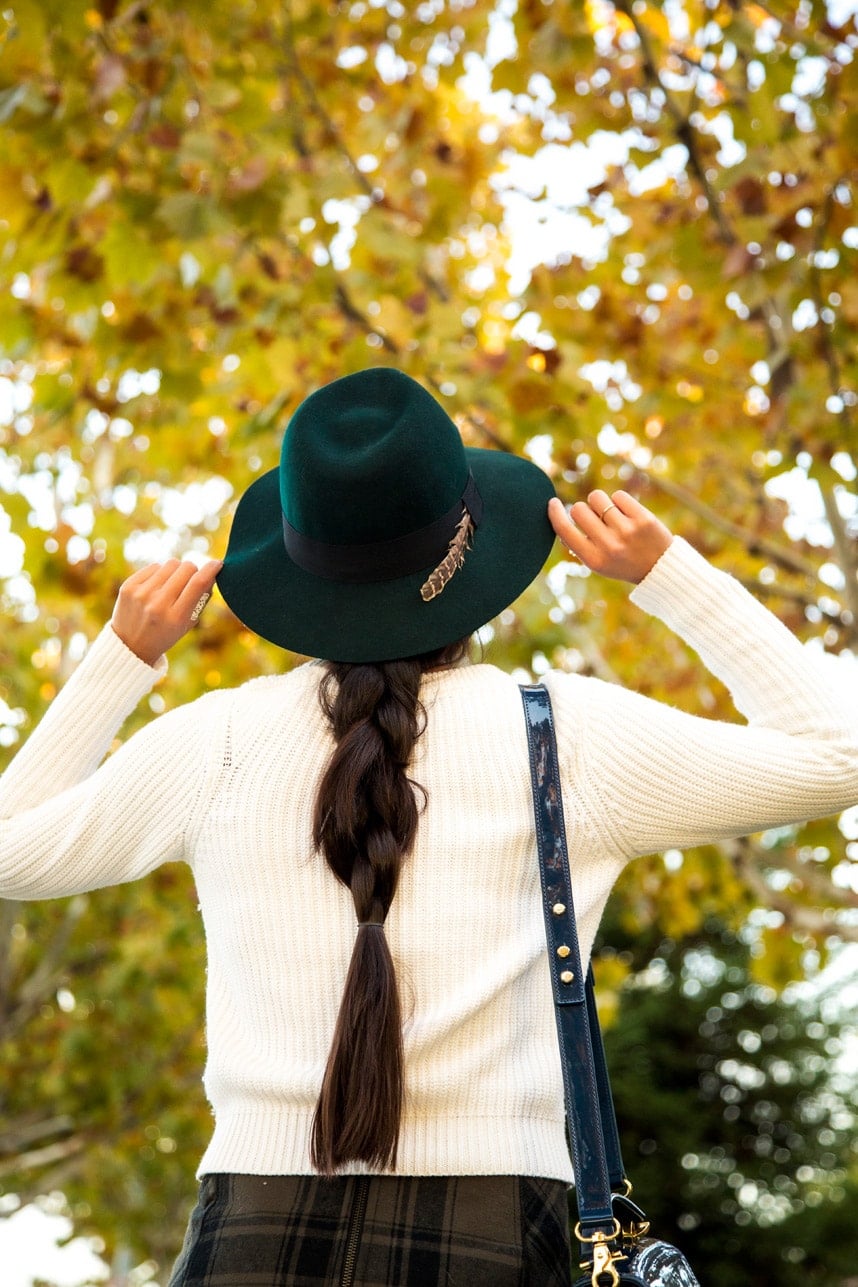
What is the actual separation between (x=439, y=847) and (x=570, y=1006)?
249mm

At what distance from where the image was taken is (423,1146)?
4.92ft

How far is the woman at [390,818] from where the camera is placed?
150 cm

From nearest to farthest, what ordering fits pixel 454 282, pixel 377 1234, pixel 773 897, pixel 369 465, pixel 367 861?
1. pixel 377 1234
2. pixel 367 861
3. pixel 369 465
4. pixel 773 897
5. pixel 454 282

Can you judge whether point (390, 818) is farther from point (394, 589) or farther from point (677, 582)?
point (677, 582)

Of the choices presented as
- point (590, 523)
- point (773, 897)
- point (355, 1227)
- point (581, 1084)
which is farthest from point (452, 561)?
point (773, 897)

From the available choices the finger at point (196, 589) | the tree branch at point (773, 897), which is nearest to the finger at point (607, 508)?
the finger at point (196, 589)

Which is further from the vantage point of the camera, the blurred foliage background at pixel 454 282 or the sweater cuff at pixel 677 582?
the blurred foliage background at pixel 454 282

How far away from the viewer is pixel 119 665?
6.15 ft

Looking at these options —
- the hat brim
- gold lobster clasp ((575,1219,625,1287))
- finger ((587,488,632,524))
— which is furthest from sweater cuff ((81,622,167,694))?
gold lobster clasp ((575,1219,625,1287))

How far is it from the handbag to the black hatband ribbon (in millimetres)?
291

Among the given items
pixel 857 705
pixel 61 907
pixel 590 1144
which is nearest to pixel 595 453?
pixel 857 705

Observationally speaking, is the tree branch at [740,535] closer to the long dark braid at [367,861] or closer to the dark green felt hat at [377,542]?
the dark green felt hat at [377,542]

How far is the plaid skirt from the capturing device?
145cm

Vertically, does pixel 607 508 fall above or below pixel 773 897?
above
